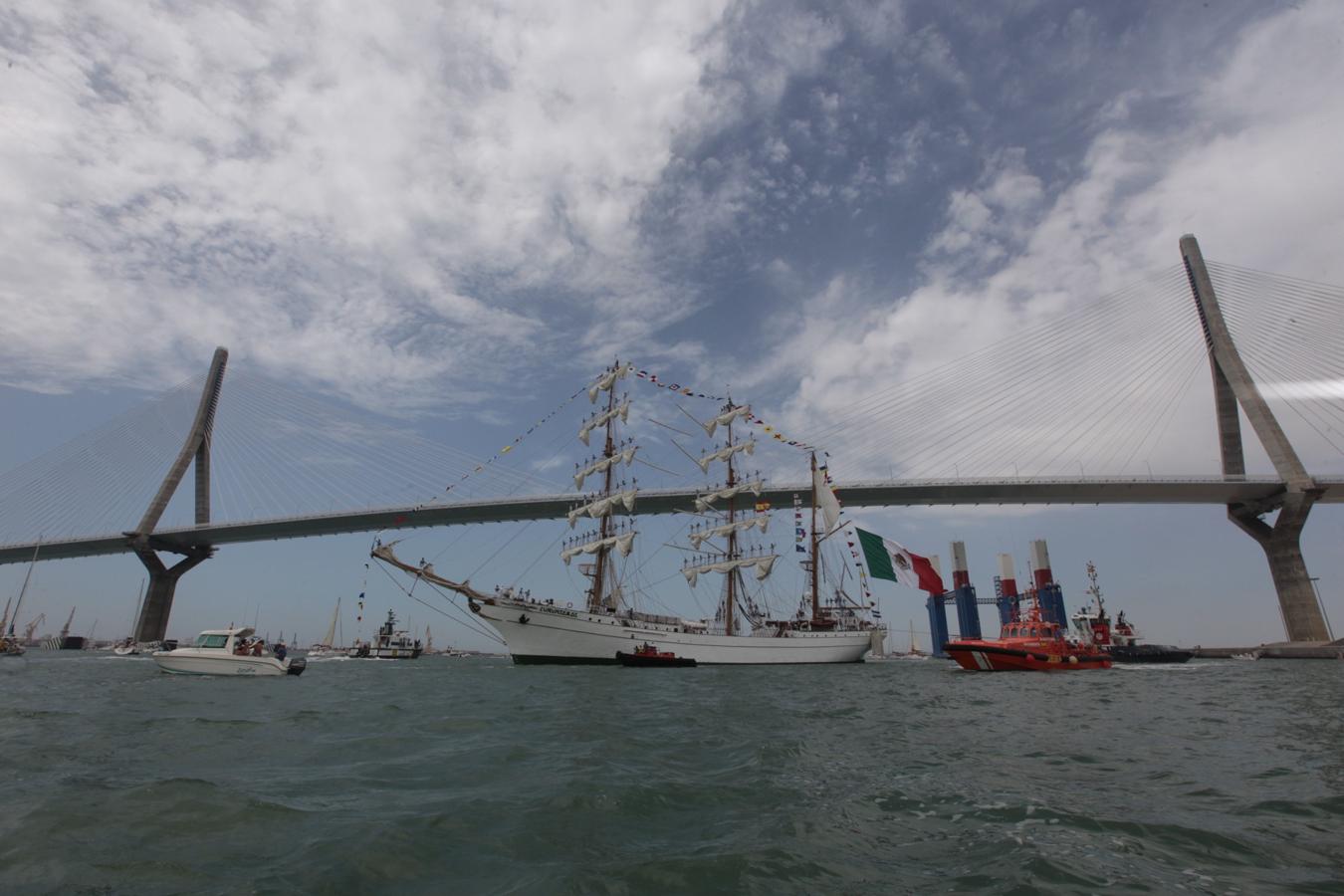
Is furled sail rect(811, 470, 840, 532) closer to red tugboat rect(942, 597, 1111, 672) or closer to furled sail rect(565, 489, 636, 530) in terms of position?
furled sail rect(565, 489, 636, 530)

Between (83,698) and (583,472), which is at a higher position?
(583,472)

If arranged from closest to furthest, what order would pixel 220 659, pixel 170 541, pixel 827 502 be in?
pixel 220 659, pixel 827 502, pixel 170 541

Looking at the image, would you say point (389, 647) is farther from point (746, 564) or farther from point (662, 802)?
point (662, 802)

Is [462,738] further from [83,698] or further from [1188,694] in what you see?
[1188,694]

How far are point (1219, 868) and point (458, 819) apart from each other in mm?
5889

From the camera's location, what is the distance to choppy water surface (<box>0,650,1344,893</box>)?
4223mm

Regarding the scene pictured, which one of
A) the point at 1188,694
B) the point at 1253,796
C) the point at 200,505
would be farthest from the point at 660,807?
the point at 200,505

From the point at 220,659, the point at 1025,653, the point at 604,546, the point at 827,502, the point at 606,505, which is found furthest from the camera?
the point at 827,502

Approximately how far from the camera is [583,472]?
48188mm

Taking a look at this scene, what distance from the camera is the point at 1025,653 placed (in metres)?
30.4

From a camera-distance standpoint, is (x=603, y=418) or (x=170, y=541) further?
(x=170, y=541)

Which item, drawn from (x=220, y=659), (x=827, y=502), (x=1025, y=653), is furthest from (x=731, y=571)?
(x=220, y=659)

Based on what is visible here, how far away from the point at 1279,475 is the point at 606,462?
52.9 m

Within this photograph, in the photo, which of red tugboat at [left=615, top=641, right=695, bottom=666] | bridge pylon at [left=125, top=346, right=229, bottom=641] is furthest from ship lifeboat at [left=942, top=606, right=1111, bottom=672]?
bridge pylon at [left=125, top=346, right=229, bottom=641]
